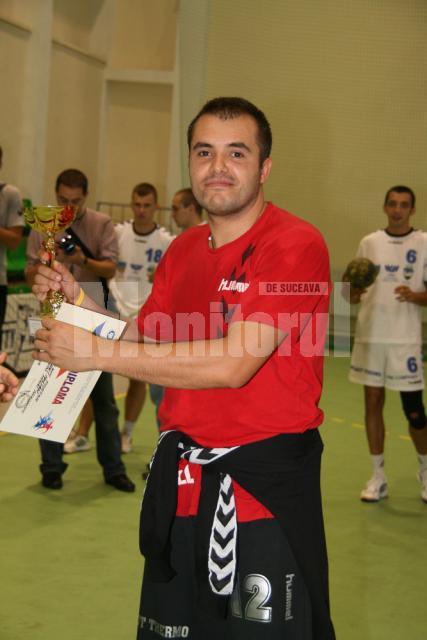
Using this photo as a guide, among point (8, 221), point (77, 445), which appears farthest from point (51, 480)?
point (8, 221)

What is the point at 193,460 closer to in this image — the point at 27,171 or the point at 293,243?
the point at 293,243

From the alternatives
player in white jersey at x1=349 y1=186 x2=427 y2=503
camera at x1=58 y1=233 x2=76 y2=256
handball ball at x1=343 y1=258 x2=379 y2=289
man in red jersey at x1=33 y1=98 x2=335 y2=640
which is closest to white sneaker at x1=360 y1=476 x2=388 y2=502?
player in white jersey at x1=349 y1=186 x2=427 y2=503

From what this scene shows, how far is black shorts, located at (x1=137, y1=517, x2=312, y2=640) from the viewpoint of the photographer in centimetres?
271

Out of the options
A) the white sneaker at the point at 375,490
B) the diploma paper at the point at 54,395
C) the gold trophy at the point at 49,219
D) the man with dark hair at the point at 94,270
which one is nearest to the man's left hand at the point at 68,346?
the diploma paper at the point at 54,395

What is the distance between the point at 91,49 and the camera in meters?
16.8

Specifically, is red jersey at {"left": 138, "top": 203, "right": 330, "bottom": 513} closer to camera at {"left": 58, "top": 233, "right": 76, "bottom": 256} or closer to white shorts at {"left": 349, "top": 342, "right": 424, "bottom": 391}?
camera at {"left": 58, "top": 233, "right": 76, "bottom": 256}

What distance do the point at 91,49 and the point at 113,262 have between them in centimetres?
1119

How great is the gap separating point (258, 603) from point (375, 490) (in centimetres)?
415

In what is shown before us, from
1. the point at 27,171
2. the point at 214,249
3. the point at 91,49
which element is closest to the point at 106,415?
the point at 214,249

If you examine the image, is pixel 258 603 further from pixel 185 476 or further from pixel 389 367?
pixel 389 367

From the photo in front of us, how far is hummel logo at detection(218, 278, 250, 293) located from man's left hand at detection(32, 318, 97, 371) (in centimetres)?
43

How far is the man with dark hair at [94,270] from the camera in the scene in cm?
639

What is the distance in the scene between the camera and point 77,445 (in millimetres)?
7594

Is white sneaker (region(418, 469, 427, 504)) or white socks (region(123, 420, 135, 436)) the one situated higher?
white socks (region(123, 420, 135, 436))
